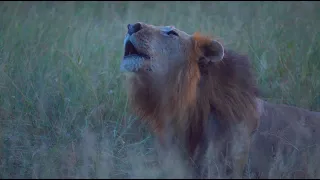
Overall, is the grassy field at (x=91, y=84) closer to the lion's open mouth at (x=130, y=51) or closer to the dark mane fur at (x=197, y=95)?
the dark mane fur at (x=197, y=95)

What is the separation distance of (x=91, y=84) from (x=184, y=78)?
128 centimetres

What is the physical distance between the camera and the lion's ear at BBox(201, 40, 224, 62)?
3851mm

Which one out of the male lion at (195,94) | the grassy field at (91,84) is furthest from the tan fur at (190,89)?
the grassy field at (91,84)

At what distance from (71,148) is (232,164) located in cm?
110

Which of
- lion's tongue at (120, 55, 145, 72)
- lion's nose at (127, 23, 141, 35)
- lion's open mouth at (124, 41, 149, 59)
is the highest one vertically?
lion's nose at (127, 23, 141, 35)

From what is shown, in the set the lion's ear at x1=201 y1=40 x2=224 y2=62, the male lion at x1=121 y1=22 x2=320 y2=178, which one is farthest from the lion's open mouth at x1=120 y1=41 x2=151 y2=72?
the lion's ear at x1=201 y1=40 x2=224 y2=62

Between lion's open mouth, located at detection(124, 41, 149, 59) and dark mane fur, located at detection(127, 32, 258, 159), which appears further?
lion's open mouth, located at detection(124, 41, 149, 59)

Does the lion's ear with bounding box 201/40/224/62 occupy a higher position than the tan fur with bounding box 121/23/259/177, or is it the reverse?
the lion's ear with bounding box 201/40/224/62

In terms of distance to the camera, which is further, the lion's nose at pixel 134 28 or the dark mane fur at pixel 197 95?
the lion's nose at pixel 134 28

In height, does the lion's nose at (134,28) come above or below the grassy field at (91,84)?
above

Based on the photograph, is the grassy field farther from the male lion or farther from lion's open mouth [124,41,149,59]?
lion's open mouth [124,41,149,59]

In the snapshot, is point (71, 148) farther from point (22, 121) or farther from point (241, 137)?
point (241, 137)

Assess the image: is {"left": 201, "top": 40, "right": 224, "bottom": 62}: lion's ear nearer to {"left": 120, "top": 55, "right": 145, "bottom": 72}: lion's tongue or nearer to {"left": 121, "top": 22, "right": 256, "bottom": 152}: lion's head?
{"left": 121, "top": 22, "right": 256, "bottom": 152}: lion's head

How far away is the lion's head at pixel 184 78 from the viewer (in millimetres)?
3803
